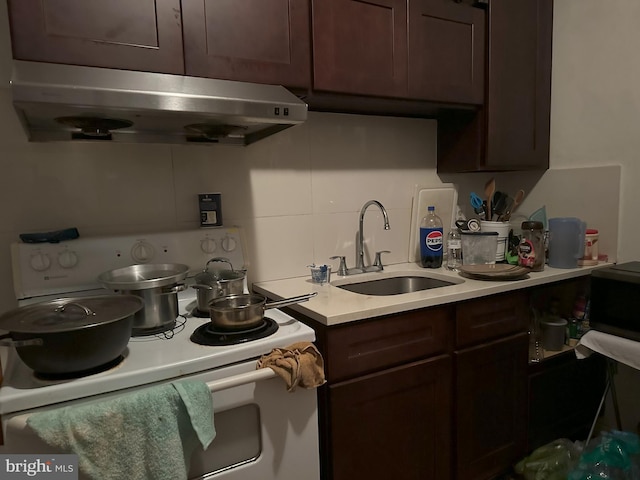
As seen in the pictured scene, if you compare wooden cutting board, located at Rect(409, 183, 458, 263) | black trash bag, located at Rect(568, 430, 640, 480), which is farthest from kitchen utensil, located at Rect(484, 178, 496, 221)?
black trash bag, located at Rect(568, 430, 640, 480)

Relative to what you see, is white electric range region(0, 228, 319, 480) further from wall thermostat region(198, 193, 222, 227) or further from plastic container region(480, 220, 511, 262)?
plastic container region(480, 220, 511, 262)

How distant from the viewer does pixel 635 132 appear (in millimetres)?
1753

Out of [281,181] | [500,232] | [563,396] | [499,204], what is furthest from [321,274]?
[563,396]

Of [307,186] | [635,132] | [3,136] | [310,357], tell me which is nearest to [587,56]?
[635,132]

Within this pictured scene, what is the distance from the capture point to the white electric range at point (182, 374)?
34.2 inches

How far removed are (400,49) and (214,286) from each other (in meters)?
1.07

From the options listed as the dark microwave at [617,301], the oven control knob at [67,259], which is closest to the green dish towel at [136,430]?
the oven control knob at [67,259]

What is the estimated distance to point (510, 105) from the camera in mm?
1837

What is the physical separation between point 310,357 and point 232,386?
214 millimetres

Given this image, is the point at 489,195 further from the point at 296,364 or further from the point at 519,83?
the point at 296,364

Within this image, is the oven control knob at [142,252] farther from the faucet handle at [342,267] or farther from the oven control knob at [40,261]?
the faucet handle at [342,267]

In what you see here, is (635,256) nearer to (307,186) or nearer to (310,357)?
(307,186)

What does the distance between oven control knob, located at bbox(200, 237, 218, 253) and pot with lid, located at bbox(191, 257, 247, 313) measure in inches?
5.0
